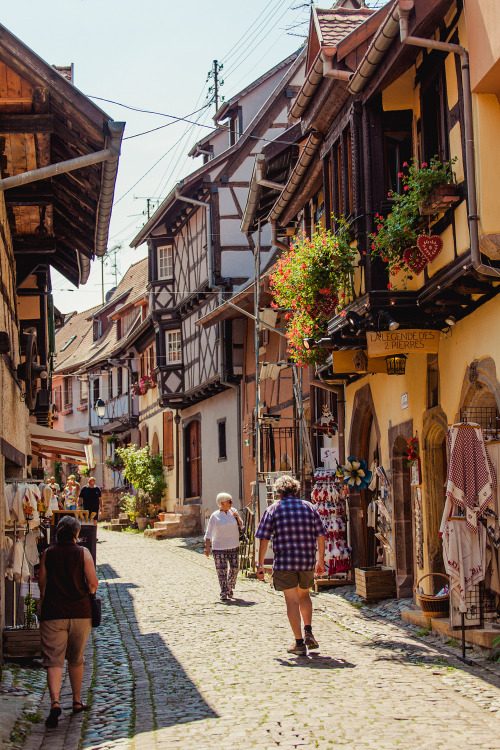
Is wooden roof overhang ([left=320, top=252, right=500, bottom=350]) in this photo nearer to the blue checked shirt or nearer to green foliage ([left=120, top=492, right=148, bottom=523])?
the blue checked shirt

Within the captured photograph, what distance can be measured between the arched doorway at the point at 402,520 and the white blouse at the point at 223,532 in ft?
8.27

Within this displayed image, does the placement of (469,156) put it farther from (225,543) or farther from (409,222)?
(225,543)

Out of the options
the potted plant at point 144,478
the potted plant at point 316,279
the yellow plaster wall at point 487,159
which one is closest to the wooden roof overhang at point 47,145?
the potted plant at point 316,279

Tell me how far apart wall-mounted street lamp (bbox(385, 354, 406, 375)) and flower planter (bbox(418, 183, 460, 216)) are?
10.6ft

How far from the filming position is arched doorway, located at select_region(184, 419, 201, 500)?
3002 cm

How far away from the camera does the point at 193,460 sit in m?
30.6

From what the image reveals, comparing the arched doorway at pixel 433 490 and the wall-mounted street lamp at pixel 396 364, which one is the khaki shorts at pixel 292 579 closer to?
the arched doorway at pixel 433 490

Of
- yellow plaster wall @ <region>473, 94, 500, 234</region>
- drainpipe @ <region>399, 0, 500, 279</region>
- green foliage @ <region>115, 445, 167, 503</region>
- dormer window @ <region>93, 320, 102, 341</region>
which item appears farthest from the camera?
dormer window @ <region>93, 320, 102, 341</region>

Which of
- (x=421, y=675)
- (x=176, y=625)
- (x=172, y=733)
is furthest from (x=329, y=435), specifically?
(x=172, y=733)

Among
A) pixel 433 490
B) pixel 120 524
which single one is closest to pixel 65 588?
pixel 433 490

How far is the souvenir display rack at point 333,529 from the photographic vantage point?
48.7 ft

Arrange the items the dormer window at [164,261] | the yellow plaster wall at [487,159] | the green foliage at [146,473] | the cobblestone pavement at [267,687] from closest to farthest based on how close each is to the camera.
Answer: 1. the cobblestone pavement at [267,687]
2. the yellow plaster wall at [487,159]
3. the dormer window at [164,261]
4. the green foliage at [146,473]

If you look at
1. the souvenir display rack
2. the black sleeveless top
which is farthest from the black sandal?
the souvenir display rack

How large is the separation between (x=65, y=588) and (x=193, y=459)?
2317 cm
